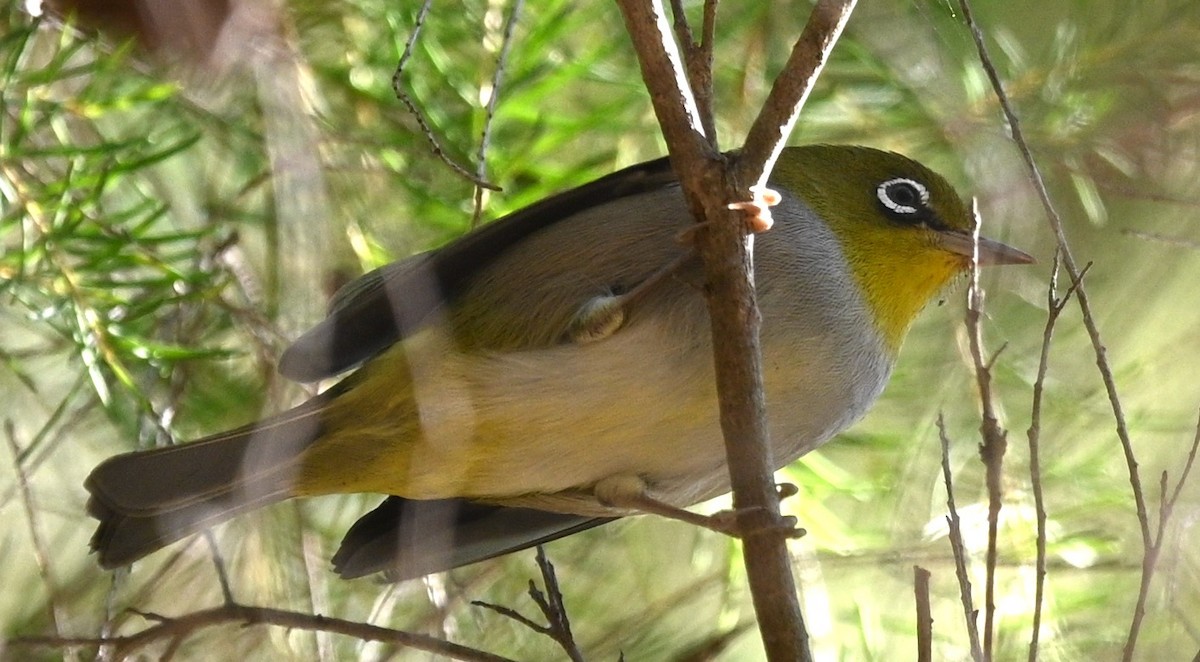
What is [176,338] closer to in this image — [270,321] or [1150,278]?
[270,321]

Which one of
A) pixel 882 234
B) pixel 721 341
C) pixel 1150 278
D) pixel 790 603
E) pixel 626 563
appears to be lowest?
pixel 790 603

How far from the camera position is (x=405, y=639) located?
2232mm

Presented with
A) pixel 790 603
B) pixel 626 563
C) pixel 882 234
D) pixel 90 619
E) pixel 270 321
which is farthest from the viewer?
pixel 626 563

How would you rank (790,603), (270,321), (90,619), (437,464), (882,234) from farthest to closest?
(90,619)
(270,321)
(882,234)
(437,464)
(790,603)

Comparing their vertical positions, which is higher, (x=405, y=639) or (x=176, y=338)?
(x=176, y=338)

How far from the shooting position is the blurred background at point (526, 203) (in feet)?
9.91

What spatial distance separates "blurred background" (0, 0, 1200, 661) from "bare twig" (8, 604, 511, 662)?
0.65 meters

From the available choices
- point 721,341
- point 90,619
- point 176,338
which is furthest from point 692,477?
point 90,619

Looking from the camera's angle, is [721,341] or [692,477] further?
[692,477]

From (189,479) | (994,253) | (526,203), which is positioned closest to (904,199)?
(994,253)

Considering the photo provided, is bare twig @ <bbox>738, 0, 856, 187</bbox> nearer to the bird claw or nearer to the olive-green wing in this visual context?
the bird claw

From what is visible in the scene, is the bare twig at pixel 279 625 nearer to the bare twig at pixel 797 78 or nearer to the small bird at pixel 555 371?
the small bird at pixel 555 371

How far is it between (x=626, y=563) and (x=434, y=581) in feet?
1.92

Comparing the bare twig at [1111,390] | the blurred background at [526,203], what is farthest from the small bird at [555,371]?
the bare twig at [1111,390]
